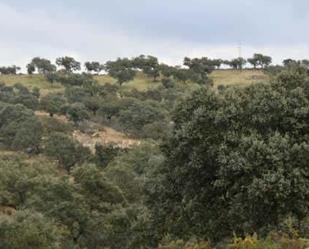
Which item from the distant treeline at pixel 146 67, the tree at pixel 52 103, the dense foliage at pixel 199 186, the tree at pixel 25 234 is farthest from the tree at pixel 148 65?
the tree at pixel 25 234

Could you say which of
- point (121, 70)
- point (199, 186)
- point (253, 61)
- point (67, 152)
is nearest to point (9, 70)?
point (121, 70)

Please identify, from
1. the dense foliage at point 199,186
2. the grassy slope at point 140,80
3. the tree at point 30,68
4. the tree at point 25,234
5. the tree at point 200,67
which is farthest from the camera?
the tree at point 30,68

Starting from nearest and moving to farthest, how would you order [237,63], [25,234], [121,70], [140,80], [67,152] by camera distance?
[25,234] → [67,152] → [121,70] → [140,80] → [237,63]

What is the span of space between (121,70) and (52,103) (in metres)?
44.5

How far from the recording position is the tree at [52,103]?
132 m

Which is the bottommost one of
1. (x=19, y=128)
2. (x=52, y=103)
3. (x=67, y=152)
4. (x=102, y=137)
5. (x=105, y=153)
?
(x=102, y=137)

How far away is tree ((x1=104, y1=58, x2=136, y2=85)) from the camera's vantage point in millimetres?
168875

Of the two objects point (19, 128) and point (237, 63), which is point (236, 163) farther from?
point (237, 63)

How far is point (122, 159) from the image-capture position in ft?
292

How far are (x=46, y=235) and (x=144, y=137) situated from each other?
79.0m

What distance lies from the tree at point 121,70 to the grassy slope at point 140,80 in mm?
2031

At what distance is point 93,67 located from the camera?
620 feet

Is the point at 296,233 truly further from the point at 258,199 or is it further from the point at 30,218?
the point at 30,218

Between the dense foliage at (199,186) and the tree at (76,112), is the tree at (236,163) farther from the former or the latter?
the tree at (76,112)
